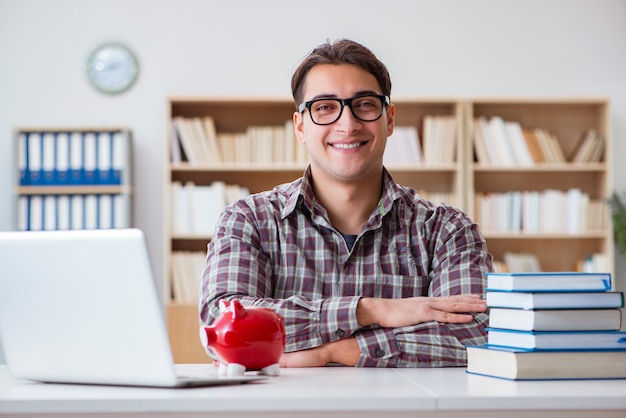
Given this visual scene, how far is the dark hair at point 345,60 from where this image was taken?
7.29ft

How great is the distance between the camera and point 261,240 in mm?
2168

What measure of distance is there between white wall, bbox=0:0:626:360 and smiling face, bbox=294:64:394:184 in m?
2.78

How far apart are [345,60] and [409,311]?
67 centimetres

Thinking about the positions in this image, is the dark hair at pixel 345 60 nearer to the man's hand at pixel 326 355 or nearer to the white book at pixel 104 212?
the man's hand at pixel 326 355

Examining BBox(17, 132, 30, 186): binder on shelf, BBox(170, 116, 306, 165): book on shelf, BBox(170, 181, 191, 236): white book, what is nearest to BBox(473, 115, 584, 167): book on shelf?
BBox(170, 116, 306, 165): book on shelf

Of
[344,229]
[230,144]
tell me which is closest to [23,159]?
[230,144]

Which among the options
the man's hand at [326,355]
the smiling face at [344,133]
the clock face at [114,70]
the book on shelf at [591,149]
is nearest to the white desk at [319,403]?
the man's hand at [326,355]

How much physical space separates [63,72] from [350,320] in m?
3.62

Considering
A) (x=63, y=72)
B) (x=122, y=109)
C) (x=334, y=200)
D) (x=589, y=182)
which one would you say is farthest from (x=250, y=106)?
(x=334, y=200)

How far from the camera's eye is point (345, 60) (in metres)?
2.22

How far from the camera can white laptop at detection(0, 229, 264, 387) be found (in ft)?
3.87

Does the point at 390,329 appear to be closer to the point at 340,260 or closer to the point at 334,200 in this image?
the point at 340,260

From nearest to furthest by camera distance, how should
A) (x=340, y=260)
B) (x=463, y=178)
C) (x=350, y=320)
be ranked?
(x=350, y=320)
(x=340, y=260)
(x=463, y=178)

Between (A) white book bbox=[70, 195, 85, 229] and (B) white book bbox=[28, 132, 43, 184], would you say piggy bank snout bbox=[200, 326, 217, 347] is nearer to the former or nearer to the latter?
(A) white book bbox=[70, 195, 85, 229]
